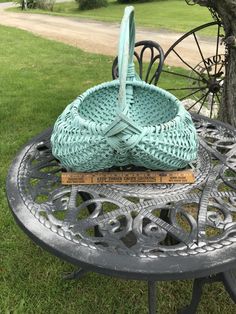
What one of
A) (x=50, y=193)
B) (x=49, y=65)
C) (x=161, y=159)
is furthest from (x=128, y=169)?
(x=49, y=65)

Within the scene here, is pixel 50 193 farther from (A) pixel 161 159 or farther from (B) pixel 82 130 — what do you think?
(A) pixel 161 159

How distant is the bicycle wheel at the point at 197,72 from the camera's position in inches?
121

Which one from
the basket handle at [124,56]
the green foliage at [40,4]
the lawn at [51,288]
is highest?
the basket handle at [124,56]

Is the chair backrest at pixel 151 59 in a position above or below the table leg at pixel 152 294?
above

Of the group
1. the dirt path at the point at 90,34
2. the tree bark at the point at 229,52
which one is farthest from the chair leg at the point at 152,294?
the dirt path at the point at 90,34

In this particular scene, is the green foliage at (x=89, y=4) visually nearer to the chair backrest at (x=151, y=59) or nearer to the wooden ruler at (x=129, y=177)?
the chair backrest at (x=151, y=59)

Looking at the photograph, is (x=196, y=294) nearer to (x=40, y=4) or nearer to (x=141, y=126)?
(x=141, y=126)

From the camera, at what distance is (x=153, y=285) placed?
1.52 m

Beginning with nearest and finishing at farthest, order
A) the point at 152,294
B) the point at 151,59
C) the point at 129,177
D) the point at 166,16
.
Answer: the point at 129,177 → the point at 152,294 → the point at 151,59 → the point at 166,16

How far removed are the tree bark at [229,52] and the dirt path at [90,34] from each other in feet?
12.5

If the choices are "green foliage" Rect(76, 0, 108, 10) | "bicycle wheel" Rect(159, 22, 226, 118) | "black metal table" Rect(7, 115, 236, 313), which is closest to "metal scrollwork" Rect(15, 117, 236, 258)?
"black metal table" Rect(7, 115, 236, 313)

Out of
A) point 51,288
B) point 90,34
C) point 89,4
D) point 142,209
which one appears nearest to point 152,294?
point 142,209

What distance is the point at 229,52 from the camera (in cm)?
263

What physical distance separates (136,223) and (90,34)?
896 centimetres
